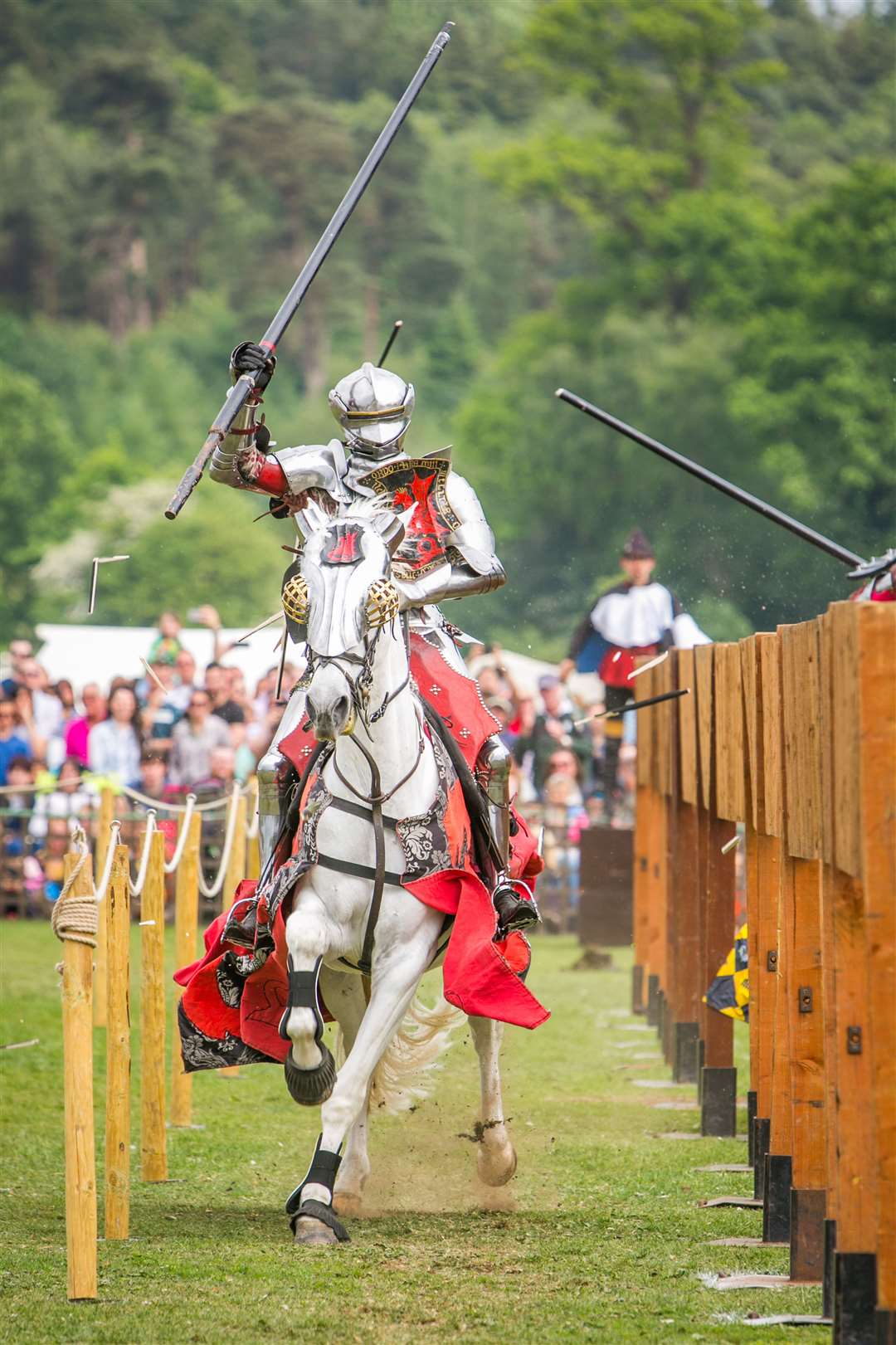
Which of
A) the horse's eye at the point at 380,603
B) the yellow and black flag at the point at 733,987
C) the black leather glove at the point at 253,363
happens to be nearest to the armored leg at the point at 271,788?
the horse's eye at the point at 380,603

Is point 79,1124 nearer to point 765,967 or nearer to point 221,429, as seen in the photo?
point 765,967

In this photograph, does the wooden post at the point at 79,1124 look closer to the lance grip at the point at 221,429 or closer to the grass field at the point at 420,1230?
the grass field at the point at 420,1230

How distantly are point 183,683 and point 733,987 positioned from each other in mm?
9710

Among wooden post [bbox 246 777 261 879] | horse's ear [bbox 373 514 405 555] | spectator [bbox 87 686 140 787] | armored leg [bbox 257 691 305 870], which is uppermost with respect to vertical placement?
spectator [bbox 87 686 140 787]

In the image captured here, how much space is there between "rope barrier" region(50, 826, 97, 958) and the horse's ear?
1670mm

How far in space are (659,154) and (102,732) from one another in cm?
4715

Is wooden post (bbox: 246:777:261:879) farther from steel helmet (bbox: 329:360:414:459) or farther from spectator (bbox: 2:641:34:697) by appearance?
spectator (bbox: 2:641:34:697)

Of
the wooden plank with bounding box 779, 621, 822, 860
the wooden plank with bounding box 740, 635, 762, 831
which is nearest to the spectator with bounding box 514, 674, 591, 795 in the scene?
the wooden plank with bounding box 740, 635, 762, 831

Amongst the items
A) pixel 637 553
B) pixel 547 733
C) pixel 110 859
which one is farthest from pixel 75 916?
pixel 547 733

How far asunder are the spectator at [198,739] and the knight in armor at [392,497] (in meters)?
8.90

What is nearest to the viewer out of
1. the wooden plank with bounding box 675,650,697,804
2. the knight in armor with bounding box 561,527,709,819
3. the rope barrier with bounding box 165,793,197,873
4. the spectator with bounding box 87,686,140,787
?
the rope barrier with bounding box 165,793,197,873

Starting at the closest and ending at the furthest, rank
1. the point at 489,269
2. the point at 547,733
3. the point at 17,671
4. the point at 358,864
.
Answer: the point at 358,864, the point at 547,733, the point at 17,671, the point at 489,269

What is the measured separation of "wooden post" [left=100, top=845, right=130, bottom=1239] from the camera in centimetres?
773

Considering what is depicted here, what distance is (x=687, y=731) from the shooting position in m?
11.5
